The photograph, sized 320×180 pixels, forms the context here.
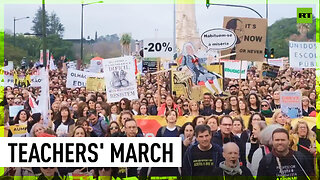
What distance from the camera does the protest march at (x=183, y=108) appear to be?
543 cm

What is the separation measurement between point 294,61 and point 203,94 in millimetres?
943

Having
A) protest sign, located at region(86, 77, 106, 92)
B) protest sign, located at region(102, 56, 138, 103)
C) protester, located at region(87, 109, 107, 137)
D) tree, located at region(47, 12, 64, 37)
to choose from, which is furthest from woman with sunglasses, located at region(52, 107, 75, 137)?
tree, located at region(47, 12, 64, 37)

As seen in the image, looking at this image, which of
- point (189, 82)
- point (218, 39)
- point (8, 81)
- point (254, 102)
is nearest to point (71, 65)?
point (8, 81)

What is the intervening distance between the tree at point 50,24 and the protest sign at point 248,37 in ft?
5.27

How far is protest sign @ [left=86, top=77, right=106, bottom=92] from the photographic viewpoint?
5.52 meters

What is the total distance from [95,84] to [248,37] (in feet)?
5.17

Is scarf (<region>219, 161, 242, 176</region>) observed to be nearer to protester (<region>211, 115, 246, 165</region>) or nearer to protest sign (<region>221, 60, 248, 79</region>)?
protester (<region>211, 115, 246, 165</region>)

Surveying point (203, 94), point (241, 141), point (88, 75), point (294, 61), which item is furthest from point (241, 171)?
point (88, 75)

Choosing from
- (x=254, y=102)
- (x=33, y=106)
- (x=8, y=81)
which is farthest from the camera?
(x=254, y=102)

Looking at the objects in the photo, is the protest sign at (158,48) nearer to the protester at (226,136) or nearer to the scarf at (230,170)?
the protester at (226,136)

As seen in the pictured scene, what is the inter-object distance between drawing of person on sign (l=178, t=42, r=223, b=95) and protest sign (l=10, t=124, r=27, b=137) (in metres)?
1.63

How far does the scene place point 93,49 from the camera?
5.47 metres

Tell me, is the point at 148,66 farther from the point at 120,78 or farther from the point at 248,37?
the point at 248,37

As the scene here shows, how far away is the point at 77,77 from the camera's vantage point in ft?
17.9
